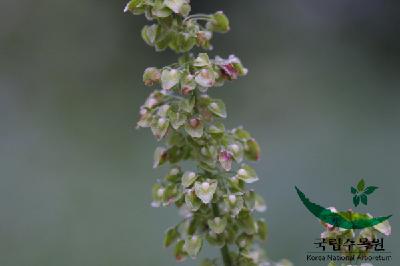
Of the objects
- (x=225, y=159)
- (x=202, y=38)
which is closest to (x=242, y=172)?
(x=225, y=159)

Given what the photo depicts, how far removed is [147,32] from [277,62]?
13.4 feet

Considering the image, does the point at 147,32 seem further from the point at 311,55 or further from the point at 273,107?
the point at 311,55

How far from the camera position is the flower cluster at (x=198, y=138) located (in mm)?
1227

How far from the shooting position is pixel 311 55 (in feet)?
17.4

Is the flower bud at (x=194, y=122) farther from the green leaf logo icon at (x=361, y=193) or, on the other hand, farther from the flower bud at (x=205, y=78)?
the green leaf logo icon at (x=361, y=193)

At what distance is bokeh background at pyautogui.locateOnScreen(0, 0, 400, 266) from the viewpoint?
3.46m

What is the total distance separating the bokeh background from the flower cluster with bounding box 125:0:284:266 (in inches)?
63.3

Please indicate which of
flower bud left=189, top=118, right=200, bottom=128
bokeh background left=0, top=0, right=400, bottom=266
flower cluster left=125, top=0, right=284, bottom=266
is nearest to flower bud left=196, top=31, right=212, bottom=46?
flower cluster left=125, top=0, right=284, bottom=266

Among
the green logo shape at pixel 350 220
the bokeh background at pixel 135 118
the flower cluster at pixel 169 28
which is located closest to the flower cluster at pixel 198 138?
the flower cluster at pixel 169 28

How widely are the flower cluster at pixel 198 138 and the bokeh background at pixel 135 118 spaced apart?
1.61m

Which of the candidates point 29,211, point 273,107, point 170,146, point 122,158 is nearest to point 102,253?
point 29,211

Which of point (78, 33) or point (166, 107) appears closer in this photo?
A: point (166, 107)

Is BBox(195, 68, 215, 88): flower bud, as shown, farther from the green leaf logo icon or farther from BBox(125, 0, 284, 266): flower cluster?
the green leaf logo icon

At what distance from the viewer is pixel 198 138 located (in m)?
1.24
